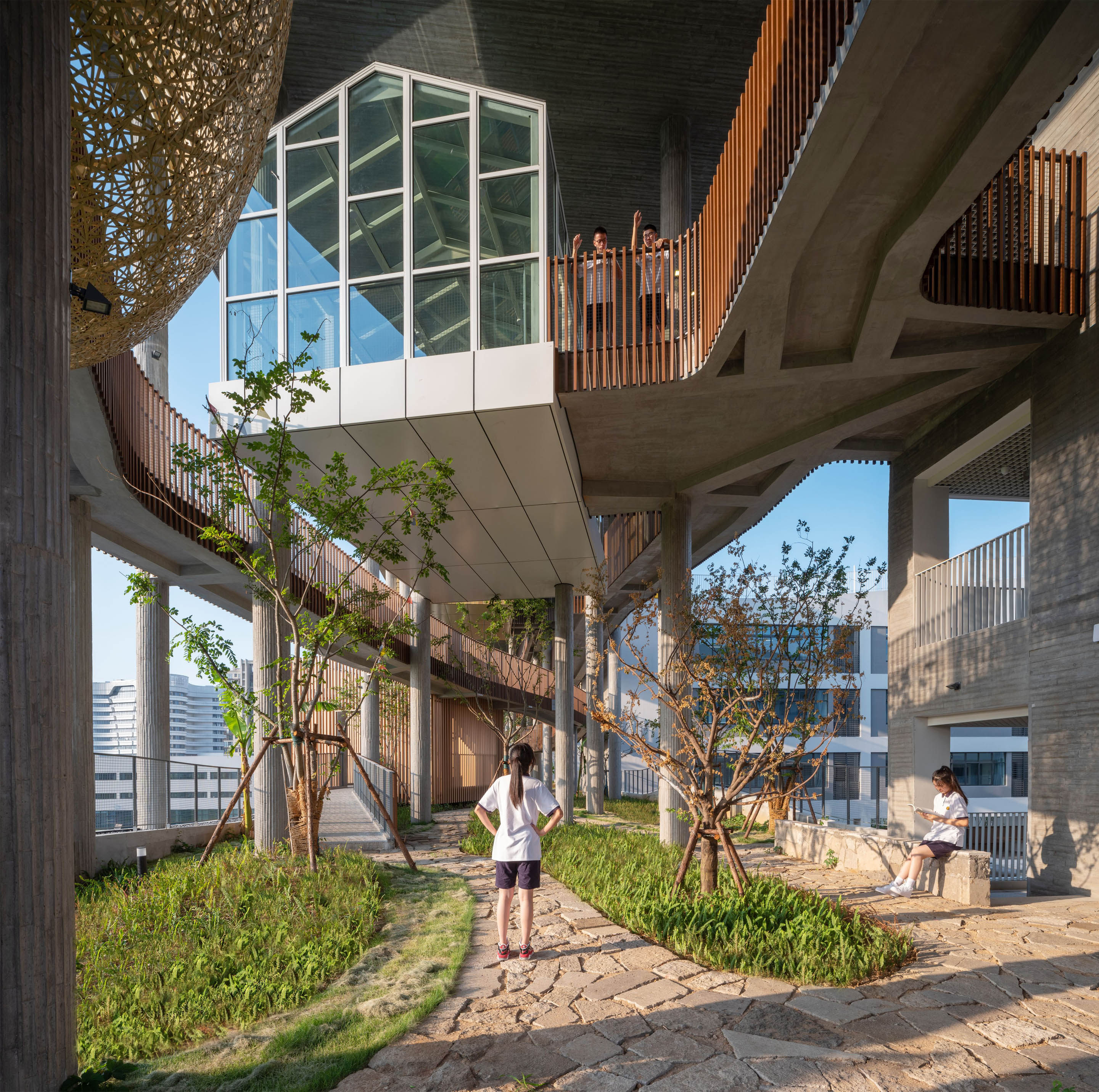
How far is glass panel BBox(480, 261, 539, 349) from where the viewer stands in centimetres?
999

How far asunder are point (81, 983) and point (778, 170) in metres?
7.49

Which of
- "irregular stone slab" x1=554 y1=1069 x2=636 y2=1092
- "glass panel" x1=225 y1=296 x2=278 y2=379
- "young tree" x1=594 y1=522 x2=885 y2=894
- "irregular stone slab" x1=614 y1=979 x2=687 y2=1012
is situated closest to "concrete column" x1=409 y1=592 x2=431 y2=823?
"young tree" x1=594 y1=522 x2=885 y2=894

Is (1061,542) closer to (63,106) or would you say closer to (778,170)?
(778,170)

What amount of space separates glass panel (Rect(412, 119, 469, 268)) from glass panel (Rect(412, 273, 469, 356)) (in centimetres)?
28

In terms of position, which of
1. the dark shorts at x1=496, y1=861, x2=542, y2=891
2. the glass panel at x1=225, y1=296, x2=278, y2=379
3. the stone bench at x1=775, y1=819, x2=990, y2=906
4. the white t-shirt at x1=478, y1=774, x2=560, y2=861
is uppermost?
the glass panel at x1=225, y1=296, x2=278, y2=379

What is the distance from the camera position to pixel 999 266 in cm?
948

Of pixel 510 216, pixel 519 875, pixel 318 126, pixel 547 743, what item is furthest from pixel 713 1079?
pixel 547 743

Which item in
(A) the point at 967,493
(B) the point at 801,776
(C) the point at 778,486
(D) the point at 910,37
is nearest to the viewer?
(D) the point at 910,37

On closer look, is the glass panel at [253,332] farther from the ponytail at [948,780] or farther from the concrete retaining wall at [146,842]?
the ponytail at [948,780]

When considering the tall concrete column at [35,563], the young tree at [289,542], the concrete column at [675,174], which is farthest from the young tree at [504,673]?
the tall concrete column at [35,563]

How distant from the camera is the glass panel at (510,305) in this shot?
9.99m

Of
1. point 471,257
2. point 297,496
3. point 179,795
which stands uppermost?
point 471,257

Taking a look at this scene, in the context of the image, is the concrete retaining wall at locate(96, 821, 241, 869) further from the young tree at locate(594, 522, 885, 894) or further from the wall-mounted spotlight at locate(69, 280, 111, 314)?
the wall-mounted spotlight at locate(69, 280, 111, 314)

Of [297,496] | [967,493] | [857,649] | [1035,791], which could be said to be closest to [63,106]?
[297,496]
